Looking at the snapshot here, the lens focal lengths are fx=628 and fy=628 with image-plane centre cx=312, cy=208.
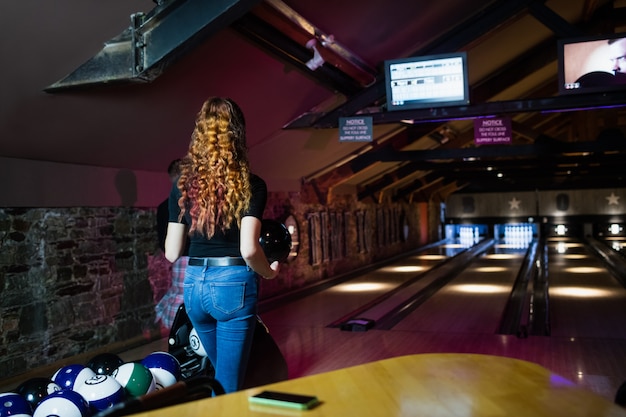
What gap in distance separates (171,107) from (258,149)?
2.31 m

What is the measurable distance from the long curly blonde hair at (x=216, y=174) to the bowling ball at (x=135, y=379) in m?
1.07

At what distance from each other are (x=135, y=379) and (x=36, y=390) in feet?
1.51

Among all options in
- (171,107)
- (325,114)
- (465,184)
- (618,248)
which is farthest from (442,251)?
(171,107)

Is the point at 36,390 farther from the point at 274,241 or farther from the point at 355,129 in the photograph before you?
the point at 355,129

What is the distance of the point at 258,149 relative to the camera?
287 inches

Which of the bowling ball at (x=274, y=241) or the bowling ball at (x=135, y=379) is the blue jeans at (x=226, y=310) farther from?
the bowling ball at (x=274, y=241)

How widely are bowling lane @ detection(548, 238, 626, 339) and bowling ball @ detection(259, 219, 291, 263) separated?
3.64 m

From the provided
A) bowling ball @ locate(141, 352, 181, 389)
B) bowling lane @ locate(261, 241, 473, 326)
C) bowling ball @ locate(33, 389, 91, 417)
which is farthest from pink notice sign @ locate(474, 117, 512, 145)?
bowling ball @ locate(33, 389, 91, 417)

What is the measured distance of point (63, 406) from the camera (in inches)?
102

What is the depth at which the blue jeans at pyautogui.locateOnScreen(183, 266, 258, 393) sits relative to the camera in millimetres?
2268

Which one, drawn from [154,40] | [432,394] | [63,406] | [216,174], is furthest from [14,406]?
[154,40]

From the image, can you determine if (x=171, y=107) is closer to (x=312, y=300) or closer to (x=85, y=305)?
(x=85, y=305)

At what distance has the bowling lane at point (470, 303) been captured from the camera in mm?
6527

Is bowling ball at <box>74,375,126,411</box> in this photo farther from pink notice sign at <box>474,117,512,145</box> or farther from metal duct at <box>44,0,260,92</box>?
pink notice sign at <box>474,117,512,145</box>
